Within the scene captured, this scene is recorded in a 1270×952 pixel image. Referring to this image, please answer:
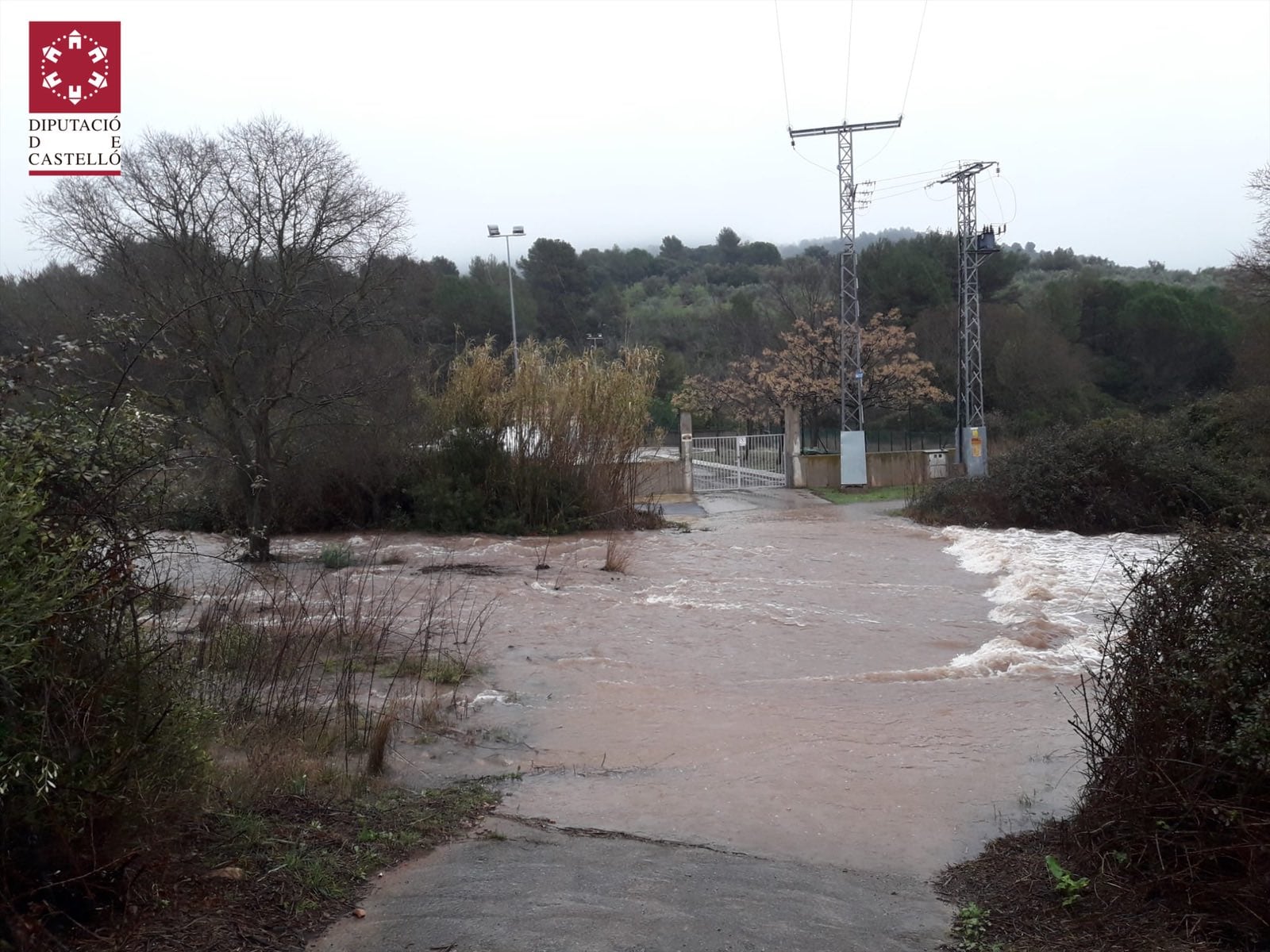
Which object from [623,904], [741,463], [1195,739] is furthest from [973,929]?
[741,463]

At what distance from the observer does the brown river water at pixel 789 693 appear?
22.7 feet

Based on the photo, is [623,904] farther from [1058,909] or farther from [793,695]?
[793,695]

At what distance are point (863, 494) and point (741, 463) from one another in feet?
15.6

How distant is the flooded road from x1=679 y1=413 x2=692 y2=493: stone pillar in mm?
12334

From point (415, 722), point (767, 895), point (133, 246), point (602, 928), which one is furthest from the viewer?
point (133, 246)

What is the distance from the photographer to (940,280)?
5528 cm

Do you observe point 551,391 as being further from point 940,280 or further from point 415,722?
point 940,280

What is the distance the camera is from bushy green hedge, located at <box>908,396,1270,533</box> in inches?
933

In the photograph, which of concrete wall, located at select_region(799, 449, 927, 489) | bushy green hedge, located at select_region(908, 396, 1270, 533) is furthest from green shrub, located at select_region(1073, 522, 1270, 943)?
concrete wall, located at select_region(799, 449, 927, 489)

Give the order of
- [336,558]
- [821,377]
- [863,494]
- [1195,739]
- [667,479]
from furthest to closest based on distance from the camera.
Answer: [821,377], [863,494], [667,479], [336,558], [1195,739]

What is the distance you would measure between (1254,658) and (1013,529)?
68.6 feet

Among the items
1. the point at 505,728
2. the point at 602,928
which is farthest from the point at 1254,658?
the point at 505,728

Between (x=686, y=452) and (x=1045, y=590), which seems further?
(x=686, y=452)

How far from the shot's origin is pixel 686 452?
33.9 m
